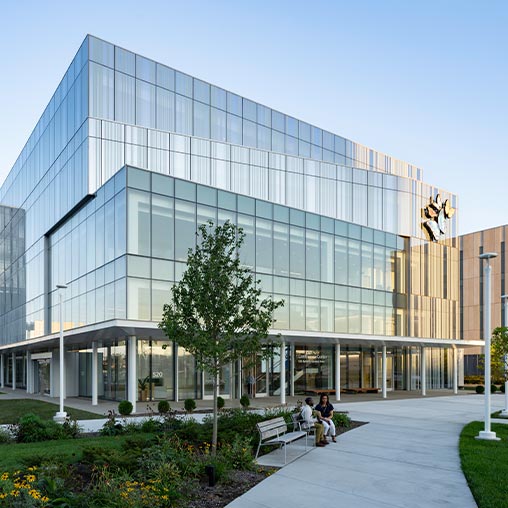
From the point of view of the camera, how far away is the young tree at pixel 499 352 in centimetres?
2055

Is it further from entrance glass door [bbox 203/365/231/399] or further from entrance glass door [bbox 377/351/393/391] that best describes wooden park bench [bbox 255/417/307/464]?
entrance glass door [bbox 377/351/393/391]

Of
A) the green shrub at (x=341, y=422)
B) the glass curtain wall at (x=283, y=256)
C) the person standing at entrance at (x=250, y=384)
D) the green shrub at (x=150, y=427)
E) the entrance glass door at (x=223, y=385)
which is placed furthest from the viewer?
the person standing at entrance at (x=250, y=384)

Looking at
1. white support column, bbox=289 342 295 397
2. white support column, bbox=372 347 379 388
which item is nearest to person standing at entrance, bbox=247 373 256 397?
white support column, bbox=289 342 295 397

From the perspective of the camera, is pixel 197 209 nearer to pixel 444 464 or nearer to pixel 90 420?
pixel 90 420

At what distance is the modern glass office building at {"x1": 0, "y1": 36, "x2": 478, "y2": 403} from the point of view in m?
27.1

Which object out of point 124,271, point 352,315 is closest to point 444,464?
point 124,271

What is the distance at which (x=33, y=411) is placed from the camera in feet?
83.6

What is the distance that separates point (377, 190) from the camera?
42188 millimetres

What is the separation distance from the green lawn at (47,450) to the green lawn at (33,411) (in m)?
6.92

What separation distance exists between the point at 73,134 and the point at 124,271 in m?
13.0

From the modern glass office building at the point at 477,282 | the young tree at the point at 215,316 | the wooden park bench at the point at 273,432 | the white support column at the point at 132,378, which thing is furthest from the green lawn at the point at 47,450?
the modern glass office building at the point at 477,282

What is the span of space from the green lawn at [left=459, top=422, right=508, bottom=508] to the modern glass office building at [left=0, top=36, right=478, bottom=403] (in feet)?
45.0

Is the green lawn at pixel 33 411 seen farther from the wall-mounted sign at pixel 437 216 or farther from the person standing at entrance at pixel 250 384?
the wall-mounted sign at pixel 437 216

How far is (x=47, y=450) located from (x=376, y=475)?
24.2 feet
